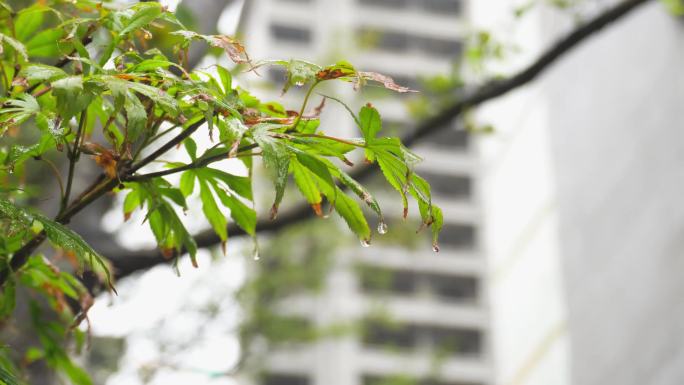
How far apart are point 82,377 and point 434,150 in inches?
1597

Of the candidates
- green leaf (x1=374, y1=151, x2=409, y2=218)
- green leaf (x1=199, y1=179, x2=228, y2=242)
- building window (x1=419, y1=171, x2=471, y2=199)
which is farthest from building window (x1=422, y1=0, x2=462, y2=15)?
green leaf (x1=374, y1=151, x2=409, y2=218)

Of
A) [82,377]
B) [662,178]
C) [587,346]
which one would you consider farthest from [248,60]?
[587,346]

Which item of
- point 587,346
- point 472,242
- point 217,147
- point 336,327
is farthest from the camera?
point 472,242

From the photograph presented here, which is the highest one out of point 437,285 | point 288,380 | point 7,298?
point 7,298

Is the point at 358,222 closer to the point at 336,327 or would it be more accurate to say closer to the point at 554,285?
the point at 336,327

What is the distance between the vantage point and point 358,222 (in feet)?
6.47

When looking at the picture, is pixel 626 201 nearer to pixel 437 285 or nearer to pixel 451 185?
pixel 437 285

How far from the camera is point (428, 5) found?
45.2 meters

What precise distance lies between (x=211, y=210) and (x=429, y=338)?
127 ft

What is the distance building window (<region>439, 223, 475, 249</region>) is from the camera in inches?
1661

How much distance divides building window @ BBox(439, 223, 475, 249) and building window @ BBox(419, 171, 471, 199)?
4.07 ft

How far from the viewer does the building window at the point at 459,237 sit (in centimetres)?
4219

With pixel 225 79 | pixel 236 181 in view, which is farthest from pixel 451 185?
pixel 225 79

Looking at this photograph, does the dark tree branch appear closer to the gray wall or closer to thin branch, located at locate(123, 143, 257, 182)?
thin branch, located at locate(123, 143, 257, 182)
